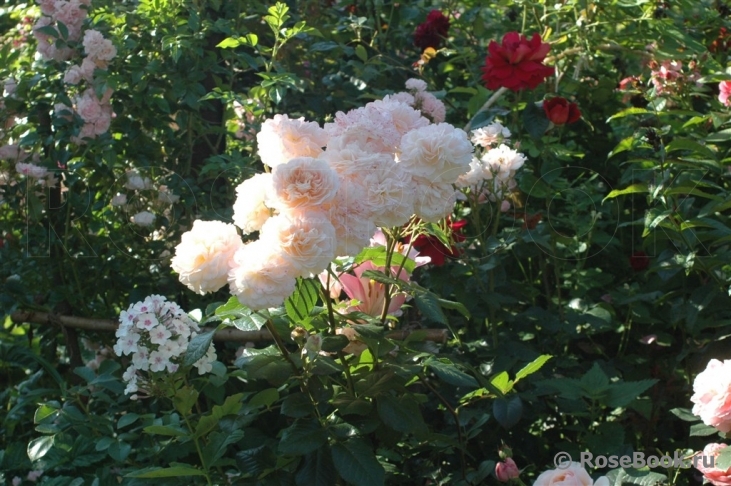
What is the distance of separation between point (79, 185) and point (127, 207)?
0.59 ft

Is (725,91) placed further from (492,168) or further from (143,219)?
(143,219)

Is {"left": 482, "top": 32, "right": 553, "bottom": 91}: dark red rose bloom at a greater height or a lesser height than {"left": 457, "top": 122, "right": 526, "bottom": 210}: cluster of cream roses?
greater

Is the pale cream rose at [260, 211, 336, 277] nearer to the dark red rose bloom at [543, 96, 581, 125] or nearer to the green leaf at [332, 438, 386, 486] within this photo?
the green leaf at [332, 438, 386, 486]

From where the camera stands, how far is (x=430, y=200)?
4.07ft

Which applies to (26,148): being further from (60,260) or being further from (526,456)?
(526,456)

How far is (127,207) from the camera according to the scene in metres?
2.37

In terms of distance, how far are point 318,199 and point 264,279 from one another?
13 cm

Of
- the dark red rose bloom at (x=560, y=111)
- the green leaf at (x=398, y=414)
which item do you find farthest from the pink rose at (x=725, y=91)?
the green leaf at (x=398, y=414)

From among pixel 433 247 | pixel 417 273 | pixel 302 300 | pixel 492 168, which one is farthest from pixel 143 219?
pixel 302 300

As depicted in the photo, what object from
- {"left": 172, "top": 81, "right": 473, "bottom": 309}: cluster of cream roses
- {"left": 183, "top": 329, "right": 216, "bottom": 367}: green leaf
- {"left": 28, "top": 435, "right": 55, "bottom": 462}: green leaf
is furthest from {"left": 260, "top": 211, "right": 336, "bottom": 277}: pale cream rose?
{"left": 28, "top": 435, "right": 55, "bottom": 462}: green leaf

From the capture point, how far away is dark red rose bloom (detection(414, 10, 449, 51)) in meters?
2.67

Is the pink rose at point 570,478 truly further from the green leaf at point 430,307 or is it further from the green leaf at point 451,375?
the green leaf at point 430,307

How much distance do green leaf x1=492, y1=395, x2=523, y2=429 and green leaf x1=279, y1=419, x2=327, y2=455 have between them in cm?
38

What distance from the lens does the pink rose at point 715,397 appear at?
1.30m
